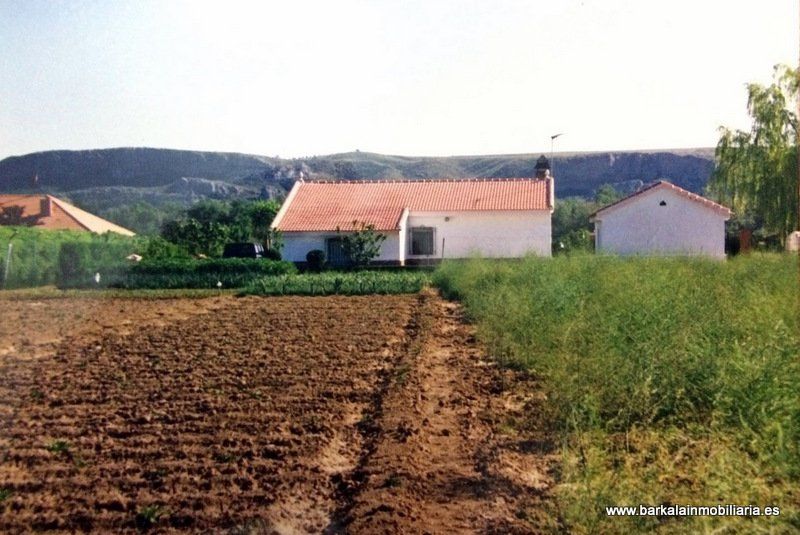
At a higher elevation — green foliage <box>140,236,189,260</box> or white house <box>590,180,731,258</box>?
white house <box>590,180,731,258</box>

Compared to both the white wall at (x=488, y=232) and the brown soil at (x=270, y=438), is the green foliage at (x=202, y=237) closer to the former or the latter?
the white wall at (x=488, y=232)

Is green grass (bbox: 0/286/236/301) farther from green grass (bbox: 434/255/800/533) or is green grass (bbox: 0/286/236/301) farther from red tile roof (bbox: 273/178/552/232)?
green grass (bbox: 434/255/800/533)

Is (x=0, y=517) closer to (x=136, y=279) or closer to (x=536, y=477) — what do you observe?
(x=536, y=477)

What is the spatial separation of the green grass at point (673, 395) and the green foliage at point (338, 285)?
1373 cm

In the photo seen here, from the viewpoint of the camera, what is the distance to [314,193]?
123 ft

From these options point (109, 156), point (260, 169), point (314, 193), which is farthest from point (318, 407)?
point (260, 169)

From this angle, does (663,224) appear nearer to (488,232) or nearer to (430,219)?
(488,232)

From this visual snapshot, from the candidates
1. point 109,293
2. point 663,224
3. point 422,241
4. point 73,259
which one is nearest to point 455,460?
point 109,293

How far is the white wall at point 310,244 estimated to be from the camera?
33156 mm

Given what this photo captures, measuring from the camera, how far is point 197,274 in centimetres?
2798

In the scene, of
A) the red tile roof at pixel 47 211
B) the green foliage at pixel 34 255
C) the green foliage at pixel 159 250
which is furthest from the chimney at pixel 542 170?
the red tile roof at pixel 47 211

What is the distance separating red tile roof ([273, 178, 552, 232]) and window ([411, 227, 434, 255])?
0.90m

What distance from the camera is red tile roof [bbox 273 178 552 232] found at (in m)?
33.7

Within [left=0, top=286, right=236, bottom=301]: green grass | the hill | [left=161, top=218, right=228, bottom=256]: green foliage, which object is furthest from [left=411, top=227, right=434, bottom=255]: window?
the hill
